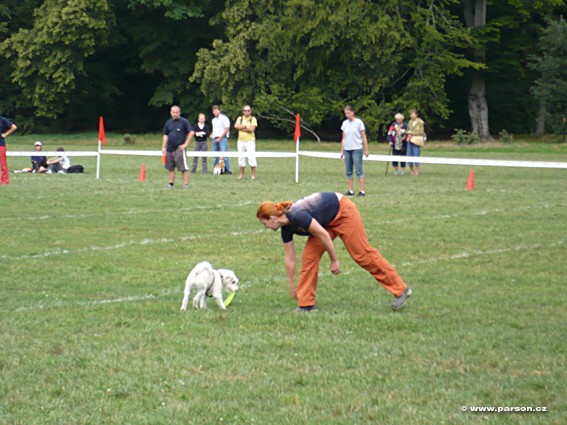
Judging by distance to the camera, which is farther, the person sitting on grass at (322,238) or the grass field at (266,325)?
the person sitting on grass at (322,238)

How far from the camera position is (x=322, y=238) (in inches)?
332

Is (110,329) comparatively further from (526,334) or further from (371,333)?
(526,334)

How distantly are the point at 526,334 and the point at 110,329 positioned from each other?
3.44 metres

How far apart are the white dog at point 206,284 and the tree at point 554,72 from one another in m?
43.4

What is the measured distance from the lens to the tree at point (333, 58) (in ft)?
→ 166

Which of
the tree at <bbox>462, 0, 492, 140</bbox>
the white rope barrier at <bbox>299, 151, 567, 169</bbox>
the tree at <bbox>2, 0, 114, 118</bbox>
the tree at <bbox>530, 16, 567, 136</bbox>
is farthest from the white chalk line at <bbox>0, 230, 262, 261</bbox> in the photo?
the tree at <bbox>2, 0, 114, 118</bbox>

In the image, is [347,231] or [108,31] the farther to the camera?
[108,31]

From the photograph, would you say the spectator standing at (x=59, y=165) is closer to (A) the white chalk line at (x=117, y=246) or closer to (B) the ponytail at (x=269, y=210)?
(A) the white chalk line at (x=117, y=246)

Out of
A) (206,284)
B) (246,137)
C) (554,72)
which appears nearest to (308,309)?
(206,284)

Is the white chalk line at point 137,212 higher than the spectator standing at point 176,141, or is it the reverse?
the spectator standing at point 176,141

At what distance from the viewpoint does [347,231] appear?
880cm

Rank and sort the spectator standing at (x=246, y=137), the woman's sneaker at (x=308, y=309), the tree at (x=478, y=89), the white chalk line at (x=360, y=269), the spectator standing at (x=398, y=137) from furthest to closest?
the tree at (x=478, y=89) < the spectator standing at (x=398, y=137) < the spectator standing at (x=246, y=137) < the white chalk line at (x=360, y=269) < the woman's sneaker at (x=308, y=309)

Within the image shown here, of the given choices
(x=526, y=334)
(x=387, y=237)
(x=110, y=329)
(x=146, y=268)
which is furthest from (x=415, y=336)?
(x=387, y=237)

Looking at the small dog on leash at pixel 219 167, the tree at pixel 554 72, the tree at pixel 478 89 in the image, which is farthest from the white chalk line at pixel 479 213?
the tree at pixel 478 89
